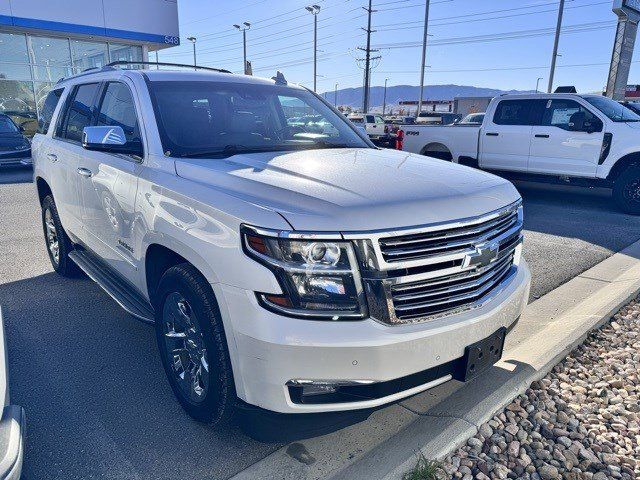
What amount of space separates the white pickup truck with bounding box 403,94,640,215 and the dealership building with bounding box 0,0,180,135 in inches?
661

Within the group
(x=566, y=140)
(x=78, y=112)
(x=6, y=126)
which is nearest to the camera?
(x=78, y=112)

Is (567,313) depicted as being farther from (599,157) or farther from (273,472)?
(599,157)

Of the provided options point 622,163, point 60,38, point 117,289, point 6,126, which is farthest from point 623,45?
point 60,38

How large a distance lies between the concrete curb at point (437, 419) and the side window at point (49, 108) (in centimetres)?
441

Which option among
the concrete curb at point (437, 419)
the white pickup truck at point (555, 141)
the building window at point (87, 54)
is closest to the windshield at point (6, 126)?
the building window at point (87, 54)

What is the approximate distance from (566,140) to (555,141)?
19 centimetres

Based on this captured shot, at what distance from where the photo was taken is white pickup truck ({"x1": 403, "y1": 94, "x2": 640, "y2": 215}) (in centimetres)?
847

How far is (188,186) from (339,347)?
1199 millimetres

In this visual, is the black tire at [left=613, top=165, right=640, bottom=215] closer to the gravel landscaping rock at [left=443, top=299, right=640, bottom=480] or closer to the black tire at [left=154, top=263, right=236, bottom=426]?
the gravel landscaping rock at [left=443, top=299, right=640, bottom=480]

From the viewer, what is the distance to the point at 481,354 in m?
2.41

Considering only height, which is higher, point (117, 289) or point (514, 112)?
point (514, 112)

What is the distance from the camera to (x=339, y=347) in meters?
2.04

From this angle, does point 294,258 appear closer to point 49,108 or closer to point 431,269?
point 431,269

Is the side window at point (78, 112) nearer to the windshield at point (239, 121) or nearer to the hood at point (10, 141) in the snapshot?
the windshield at point (239, 121)
